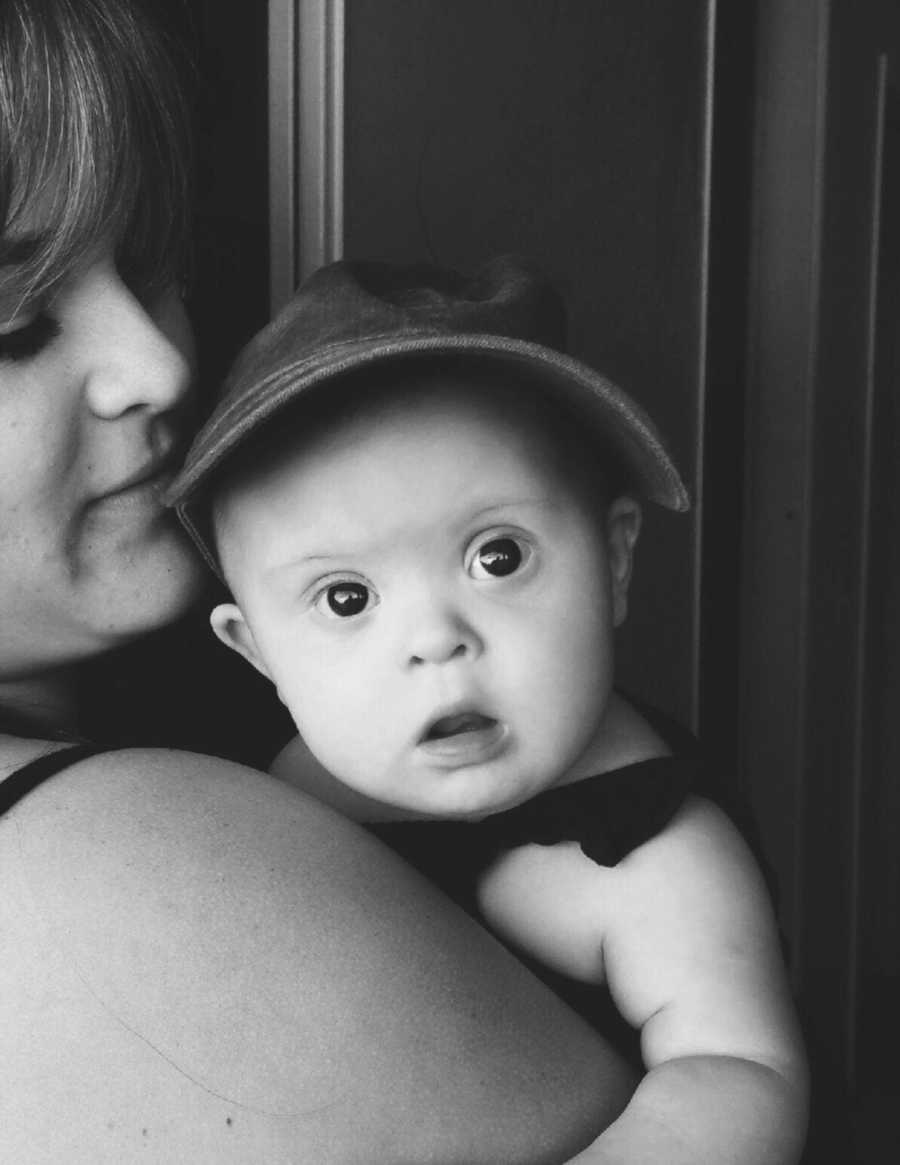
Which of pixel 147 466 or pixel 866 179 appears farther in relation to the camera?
pixel 866 179

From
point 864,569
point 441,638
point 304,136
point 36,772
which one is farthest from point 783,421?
point 36,772

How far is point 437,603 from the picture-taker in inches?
36.7

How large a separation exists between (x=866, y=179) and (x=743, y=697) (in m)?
0.95

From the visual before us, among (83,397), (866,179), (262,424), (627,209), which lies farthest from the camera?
(866,179)

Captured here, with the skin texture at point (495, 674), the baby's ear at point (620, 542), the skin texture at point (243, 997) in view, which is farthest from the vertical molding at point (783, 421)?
the skin texture at point (243, 997)

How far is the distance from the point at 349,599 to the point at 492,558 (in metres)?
0.10

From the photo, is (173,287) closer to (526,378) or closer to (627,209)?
(526,378)

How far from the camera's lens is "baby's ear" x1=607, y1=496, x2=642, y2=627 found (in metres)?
1.08

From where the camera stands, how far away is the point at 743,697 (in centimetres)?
256

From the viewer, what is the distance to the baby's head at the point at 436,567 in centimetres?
94

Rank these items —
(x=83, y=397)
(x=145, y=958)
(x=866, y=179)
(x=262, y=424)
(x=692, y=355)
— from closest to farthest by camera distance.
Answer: (x=145, y=958)
(x=262, y=424)
(x=83, y=397)
(x=692, y=355)
(x=866, y=179)

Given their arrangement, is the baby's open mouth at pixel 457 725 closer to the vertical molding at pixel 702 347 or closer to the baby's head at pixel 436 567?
the baby's head at pixel 436 567

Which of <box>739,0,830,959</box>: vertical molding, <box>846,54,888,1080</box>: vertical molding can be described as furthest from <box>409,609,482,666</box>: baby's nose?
<box>846,54,888,1080</box>: vertical molding

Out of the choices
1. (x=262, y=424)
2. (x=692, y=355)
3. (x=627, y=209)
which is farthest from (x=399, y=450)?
(x=692, y=355)
